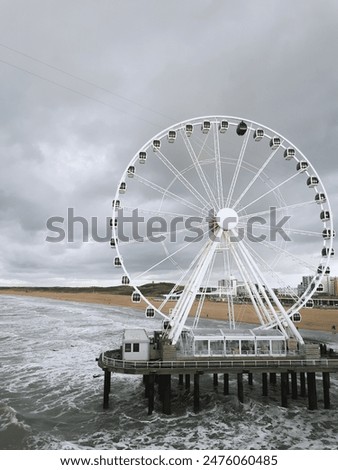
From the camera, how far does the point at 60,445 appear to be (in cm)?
2002

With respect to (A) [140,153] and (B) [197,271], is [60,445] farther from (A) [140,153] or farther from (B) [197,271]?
(A) [140,153]

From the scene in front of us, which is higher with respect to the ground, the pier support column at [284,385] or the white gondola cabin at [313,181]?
the white gondola cabin at [313,181]

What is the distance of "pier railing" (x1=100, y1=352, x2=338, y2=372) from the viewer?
77.3 ft

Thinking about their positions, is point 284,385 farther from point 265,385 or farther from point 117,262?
point 117,262

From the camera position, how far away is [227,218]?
2695 cm

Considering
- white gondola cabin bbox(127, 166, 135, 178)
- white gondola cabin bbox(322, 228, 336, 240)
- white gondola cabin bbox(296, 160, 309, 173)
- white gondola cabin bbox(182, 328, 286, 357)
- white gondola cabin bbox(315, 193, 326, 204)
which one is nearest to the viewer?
white gondola cabin bbox(182, 328, 286, 357)

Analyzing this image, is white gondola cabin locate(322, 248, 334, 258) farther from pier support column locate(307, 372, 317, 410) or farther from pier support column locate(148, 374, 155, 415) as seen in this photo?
pier support column locate(148, 374, 155, 415)

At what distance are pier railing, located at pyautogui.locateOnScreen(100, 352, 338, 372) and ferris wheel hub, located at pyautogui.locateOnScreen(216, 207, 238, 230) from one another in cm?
901

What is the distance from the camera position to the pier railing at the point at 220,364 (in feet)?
77.3

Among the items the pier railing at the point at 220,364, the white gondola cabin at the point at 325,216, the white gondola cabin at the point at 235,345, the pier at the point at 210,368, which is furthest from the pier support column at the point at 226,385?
the white gondola cabin at the point at 325,216

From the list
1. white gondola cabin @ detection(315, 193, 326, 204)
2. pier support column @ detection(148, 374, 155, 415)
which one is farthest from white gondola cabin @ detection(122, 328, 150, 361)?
white gondola cabin @ detection(315, 193, 326, 204)

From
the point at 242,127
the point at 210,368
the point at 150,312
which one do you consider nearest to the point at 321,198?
the point at 242,127

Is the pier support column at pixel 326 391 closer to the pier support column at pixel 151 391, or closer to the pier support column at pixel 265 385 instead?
the pier support column at pixel 265 385

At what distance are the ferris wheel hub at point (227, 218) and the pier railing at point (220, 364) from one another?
9010 mm
